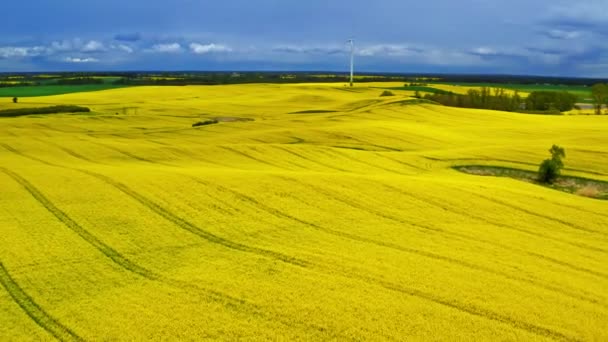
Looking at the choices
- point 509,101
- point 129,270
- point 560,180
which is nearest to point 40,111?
point 560,180

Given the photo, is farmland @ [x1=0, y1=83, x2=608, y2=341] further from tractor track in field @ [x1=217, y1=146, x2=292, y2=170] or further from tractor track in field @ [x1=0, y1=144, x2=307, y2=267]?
tractor track in field @ [x1=217, y1=146, x2=292, y2=170]

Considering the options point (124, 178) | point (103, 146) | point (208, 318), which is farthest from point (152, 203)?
point (103, 146)

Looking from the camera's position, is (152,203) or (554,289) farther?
(152,203)

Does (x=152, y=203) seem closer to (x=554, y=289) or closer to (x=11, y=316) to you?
(x=11, y=316)

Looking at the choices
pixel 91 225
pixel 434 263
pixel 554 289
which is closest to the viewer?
pixel 554 289

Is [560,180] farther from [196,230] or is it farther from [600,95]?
A: [600,95]

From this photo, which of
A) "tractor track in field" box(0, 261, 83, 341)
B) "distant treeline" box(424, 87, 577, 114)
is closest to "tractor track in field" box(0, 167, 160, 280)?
"tractor track in field" box(0, 261, 83, 341)
